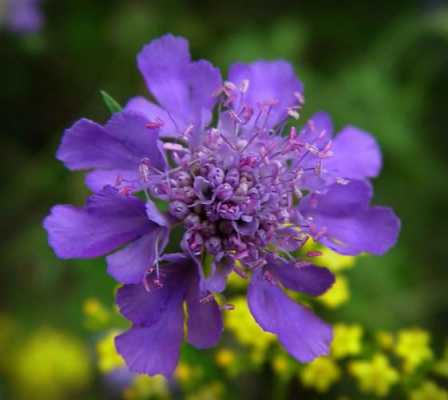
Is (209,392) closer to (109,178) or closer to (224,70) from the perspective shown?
(109,178)

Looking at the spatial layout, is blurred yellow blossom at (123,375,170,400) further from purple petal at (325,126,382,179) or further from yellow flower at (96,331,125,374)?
purple petal at (325,126,382,179)

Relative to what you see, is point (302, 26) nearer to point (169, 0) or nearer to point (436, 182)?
point (169, 0)

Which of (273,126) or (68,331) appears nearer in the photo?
(273,126)

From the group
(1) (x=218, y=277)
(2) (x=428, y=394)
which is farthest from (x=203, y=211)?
(2) (x=428, y=394)

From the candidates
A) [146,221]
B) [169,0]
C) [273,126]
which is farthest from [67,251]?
[169,0]

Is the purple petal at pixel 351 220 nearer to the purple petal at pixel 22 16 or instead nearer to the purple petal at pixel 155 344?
the purple petal at pixel 155 344

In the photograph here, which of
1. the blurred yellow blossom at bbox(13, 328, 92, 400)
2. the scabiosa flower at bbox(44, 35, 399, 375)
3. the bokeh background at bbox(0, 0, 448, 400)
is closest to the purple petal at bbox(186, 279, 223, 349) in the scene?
the scabiosa flower at bbox(44, 35, 399, 375)

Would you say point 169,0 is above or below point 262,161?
below
